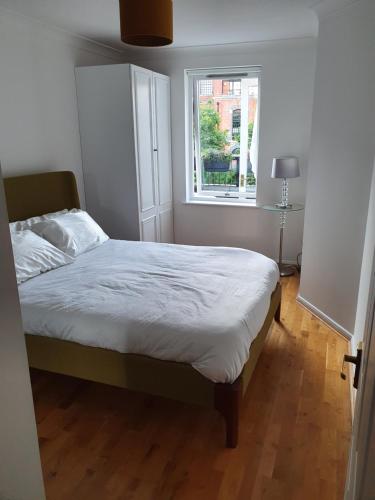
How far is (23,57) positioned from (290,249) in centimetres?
341

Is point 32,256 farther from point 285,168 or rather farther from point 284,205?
point 284,205

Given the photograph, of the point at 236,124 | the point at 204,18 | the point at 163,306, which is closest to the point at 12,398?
the point at 163,306

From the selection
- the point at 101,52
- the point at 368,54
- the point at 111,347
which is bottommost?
the point at 111,347

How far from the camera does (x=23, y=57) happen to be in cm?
332

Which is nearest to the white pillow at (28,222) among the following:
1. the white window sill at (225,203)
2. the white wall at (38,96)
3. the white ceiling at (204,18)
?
the white wall at (38,96)

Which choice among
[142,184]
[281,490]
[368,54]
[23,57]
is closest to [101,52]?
[23,57]

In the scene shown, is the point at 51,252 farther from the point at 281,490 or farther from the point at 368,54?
the point at 368,54

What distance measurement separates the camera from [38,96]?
3.53 metres

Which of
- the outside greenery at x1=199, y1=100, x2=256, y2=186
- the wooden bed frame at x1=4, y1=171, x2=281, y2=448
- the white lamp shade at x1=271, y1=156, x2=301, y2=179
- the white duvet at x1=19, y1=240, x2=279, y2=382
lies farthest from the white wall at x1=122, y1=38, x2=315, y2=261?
the wooden bed frame at x1=4, y1=171, x2=281, y2=448

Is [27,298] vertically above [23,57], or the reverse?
[23,57]

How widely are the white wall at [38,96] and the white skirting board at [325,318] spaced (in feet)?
8.45

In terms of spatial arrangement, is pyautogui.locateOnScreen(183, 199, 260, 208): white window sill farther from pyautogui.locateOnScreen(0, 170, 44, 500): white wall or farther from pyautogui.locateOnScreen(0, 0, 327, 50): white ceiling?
pyautogui.locateOnScreen(0, 170, 44, 500): white wall

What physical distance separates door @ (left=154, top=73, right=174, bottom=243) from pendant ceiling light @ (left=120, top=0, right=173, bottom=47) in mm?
2318

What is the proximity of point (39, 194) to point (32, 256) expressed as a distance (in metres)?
0.89
